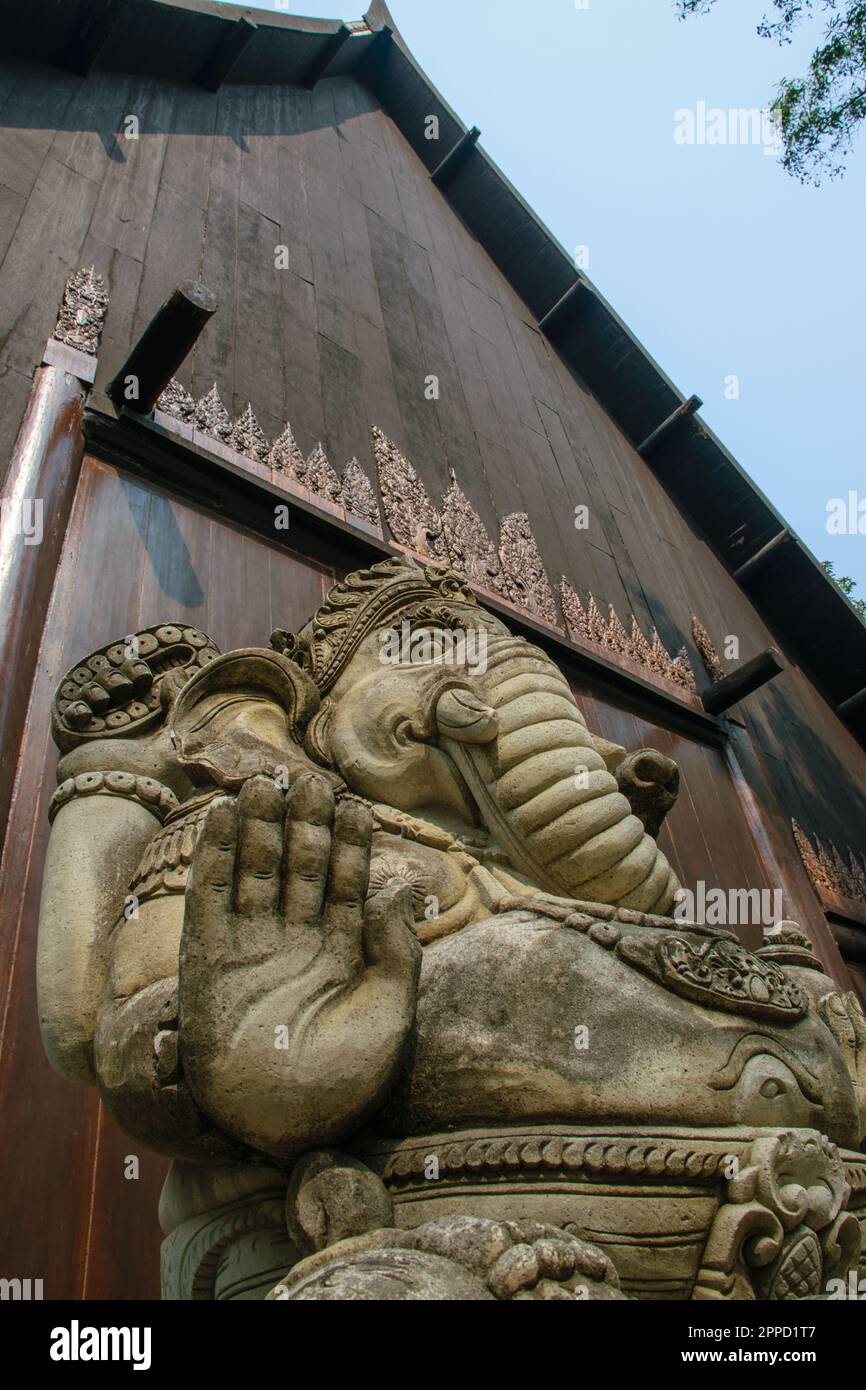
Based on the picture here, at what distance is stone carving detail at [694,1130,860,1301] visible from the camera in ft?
5.02

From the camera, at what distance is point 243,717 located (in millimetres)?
2314

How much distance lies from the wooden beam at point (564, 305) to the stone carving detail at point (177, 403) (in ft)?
21.1

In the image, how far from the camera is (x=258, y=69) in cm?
757

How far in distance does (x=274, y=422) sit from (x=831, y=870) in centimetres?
544

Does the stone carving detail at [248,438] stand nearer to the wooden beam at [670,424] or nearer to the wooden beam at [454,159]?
the wooden beam at [670,424]

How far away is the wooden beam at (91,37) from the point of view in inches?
215

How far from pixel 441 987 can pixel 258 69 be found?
26.5ft

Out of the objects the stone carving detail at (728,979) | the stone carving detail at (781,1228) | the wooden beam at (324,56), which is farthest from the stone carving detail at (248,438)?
the wooden beam at (324,56)

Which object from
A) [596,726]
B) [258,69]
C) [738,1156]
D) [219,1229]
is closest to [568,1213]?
[738,1156]

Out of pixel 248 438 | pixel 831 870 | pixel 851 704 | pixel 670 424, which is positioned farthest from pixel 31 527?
pixel 851 704

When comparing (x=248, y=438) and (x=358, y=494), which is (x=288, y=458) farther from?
(x=358, y=494)

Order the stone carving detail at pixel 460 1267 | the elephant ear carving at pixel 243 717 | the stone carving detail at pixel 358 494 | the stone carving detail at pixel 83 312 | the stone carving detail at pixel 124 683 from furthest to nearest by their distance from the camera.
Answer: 1. the stone carving detail at pixel 358 494
2. the stone carving detail at pixel 83 312
3. the stone carving detail at pixel 124 683
4. the elephant ear carving at pixel 243 717
5. the stone carving detail at pixel 460 1267

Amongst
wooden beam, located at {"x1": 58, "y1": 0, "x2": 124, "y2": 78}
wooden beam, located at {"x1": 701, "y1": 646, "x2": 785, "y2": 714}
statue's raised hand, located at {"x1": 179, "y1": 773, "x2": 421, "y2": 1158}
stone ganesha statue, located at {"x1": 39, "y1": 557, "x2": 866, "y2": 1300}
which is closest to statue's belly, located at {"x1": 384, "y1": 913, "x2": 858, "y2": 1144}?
stone ganesha statue, located at {"x1": 39, "y1": 557, "x2": 866, "y2": 1300}
